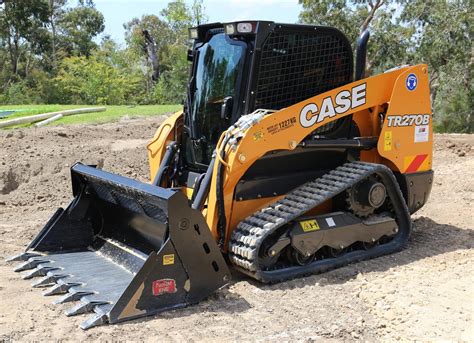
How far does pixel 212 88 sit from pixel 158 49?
113 feet

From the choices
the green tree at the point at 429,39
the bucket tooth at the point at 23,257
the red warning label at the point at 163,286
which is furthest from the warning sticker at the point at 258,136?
the green tree at the point at 429,39

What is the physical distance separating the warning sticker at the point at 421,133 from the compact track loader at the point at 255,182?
1cm

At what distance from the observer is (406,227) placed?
19.1 ft

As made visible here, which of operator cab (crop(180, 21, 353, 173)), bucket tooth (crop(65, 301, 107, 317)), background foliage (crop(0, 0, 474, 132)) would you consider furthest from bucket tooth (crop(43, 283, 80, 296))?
background foliage (crop(0, 0, 474, 132))

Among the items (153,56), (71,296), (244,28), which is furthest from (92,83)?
(71,296)

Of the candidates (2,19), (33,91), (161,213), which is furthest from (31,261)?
(2,19)

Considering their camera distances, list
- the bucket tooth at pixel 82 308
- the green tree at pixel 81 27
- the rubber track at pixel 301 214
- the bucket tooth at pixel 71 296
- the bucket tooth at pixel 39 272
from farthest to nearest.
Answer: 1. the green tree at pixel 81 27
2. the bucket tooth at pixel 39 272
3. the rubber track at pixel 301 214
4. the bucket tooth at pixel 71 296
5. the bucket tooth at pixel 82 308

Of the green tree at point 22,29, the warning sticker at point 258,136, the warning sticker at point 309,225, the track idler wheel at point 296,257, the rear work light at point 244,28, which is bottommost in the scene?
the track idler wheel at point 296,257

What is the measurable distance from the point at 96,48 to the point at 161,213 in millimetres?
34461

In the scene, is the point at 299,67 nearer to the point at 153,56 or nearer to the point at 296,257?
the point at 296,257

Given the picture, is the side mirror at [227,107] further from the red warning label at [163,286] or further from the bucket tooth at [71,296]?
the bucket tooth at [71,296]

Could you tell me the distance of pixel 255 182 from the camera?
517 cm

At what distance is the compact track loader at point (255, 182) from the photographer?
4441 millimetres

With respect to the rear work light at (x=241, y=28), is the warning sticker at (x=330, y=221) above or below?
below
